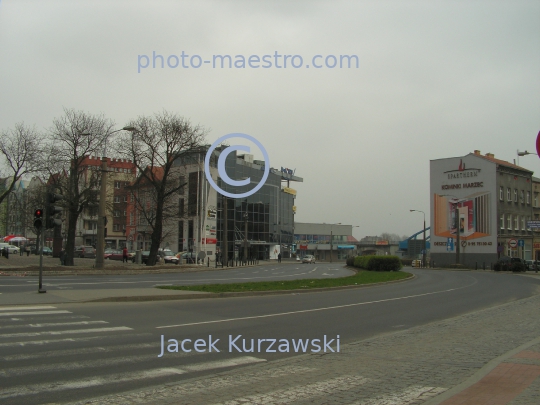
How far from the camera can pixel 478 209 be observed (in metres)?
67.0

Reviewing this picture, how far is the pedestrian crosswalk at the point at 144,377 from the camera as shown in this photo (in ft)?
20.2

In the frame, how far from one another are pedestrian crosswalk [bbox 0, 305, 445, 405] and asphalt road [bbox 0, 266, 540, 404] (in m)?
0.02

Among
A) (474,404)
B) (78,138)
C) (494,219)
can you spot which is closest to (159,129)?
(78,138)

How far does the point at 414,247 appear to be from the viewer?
334 feet

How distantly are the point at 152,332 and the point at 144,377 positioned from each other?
11.9 feet

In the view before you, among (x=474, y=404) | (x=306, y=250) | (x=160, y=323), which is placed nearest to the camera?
(x=474, y=404)

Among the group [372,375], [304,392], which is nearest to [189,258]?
[372,375]

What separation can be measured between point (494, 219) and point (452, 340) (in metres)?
60.4

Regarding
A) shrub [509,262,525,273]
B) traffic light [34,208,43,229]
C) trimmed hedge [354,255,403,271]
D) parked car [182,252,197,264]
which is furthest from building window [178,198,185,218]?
shrub [509,262,525,273]

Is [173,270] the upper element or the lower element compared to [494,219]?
lower

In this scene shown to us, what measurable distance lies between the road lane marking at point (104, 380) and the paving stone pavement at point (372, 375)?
1.73 feet

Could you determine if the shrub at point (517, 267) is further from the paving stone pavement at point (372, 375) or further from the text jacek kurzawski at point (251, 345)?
the text jacek kurzawski at point (251, 345)

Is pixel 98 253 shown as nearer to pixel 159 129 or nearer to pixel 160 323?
pixel 159 129

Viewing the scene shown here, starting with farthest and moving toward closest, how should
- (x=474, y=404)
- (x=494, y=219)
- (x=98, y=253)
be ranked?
1. (x=494, y=219)
2. (x=98, y=253)
3. (x=474, y=404)
